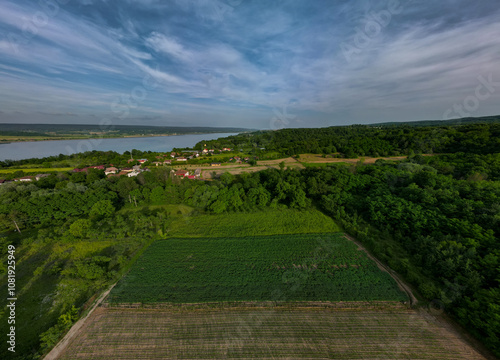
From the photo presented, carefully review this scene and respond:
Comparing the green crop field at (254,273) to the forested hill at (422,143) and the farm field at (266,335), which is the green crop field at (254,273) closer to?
the farm field at (266,335)

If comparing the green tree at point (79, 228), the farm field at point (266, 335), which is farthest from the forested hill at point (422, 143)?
the green tree at point (79, 228)

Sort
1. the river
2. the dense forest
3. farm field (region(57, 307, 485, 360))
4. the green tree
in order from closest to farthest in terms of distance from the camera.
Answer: farm field (region(57, 307, 485, 360))
the dense forest
the green tree
the river

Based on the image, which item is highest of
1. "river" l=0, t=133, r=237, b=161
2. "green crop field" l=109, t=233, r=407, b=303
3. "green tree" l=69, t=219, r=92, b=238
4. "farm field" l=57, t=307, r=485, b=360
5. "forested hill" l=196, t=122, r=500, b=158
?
"forested hill" l=196, t=122, r=500, b=158

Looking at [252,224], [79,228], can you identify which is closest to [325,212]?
[252,224]

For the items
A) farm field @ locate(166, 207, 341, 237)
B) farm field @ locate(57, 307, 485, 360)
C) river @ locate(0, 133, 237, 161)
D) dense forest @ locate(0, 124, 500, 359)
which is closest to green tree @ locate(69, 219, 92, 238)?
dense forest @ locate(0, 124, 500, 359)

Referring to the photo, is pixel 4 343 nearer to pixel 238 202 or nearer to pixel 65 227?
pixel 65 227

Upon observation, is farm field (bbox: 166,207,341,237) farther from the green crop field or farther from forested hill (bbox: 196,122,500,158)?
forested hill (bbox: 196,122,500,158)

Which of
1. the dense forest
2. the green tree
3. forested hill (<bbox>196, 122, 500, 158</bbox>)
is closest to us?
the dense forest

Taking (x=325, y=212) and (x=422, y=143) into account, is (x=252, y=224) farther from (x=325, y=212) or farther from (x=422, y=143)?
(x=422, y=143)
